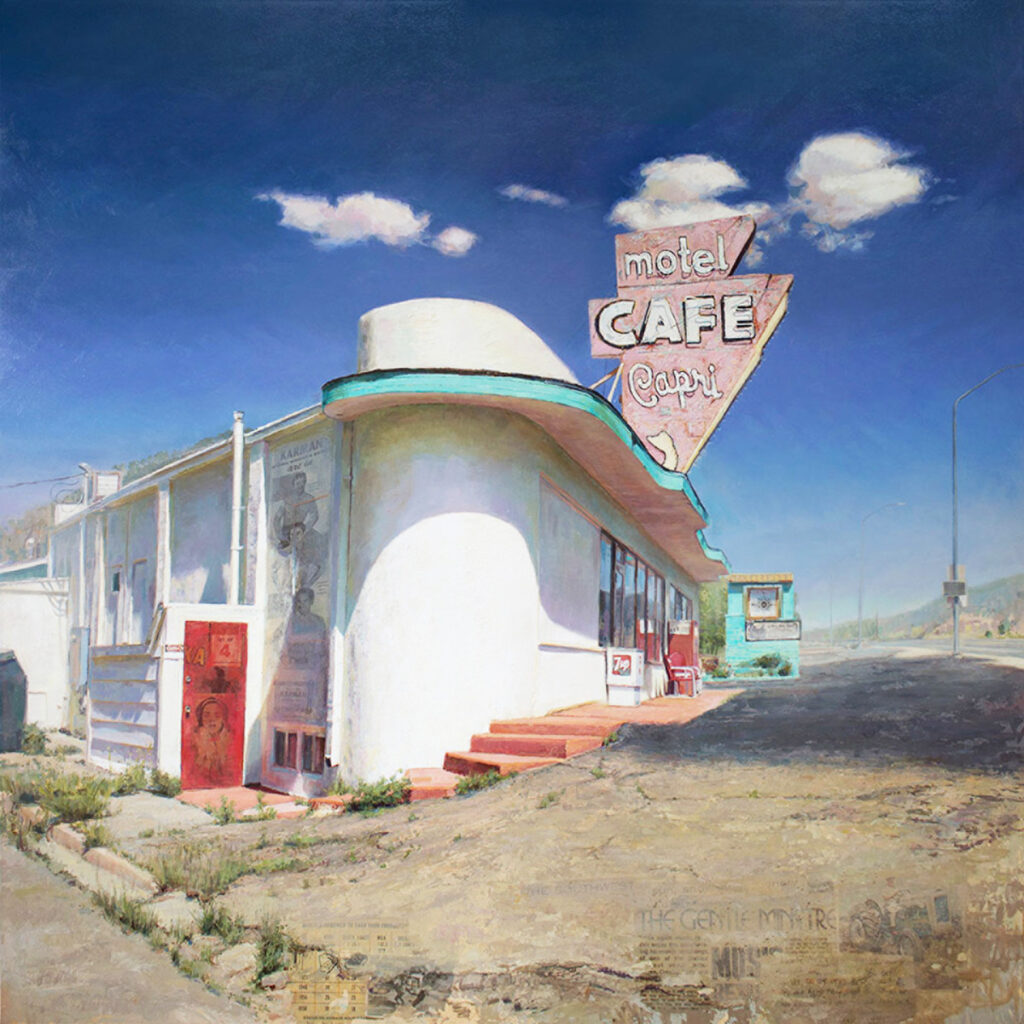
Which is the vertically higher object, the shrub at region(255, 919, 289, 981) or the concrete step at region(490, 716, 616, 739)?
the concrete step at region(490, 716, 616, 739)

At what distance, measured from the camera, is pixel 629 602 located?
1664 centimetres

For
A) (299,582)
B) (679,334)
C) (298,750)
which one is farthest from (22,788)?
(679,334)

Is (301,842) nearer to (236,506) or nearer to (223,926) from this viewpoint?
(223,926)

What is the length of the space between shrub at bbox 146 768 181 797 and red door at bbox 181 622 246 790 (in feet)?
1.39

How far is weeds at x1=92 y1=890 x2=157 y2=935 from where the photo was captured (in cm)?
525

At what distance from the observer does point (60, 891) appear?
247 inches

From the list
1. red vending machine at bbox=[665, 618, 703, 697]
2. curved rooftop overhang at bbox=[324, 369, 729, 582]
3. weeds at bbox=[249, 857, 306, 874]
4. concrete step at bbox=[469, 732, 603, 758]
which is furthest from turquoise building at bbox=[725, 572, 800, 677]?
weeds at bbox=[249, 857, 306, 874]

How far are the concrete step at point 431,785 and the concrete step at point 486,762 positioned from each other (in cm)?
13

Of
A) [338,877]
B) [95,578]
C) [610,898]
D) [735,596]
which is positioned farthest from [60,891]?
[735,596]

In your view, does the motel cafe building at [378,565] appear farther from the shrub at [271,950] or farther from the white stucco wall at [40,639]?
the shrub at [271,950]

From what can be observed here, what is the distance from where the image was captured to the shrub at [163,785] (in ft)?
32.7

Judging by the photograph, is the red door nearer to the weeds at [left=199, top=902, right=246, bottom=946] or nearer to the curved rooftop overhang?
the curved rooftop overhang

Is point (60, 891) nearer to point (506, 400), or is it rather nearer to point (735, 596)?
point (506, 400)

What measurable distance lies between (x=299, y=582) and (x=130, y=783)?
269 cm
